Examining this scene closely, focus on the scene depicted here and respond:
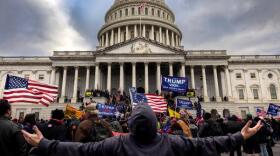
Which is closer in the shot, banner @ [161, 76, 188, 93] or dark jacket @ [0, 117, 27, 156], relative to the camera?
dark jacket @ [0, 117, 27, 156]

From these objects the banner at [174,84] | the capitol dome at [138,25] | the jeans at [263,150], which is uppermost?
the capitol dome at [138,25]

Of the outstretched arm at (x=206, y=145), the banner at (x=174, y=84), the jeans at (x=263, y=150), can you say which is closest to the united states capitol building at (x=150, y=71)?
the banner at (x=174, y=84)

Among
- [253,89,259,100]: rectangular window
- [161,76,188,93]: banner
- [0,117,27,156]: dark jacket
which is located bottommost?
[0,117,27,156]: dark jacket

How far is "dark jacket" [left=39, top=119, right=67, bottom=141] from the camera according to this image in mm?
6699

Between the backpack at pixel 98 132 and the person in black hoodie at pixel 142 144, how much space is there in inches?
89.8

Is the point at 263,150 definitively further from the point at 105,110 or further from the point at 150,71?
the point at 150,71

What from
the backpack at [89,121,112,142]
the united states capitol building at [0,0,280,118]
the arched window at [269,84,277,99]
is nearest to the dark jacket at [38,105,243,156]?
the backpack at [89,121,112,142]

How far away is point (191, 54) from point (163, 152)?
49452 millimetres

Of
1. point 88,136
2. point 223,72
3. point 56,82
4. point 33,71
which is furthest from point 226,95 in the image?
point 88,136

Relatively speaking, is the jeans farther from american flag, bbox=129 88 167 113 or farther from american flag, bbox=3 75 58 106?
american flag, bbox=3 75 58 106

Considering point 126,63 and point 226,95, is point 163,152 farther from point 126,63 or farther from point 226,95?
point 226,95

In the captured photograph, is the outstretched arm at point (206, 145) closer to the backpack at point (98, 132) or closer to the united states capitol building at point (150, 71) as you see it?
the backpack at point (98, 132)

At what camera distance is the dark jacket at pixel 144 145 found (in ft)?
8.46

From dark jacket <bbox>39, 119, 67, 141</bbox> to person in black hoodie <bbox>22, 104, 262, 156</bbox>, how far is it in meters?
4.18
